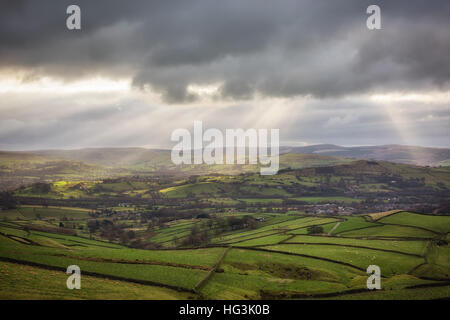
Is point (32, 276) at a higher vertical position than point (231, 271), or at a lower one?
higher

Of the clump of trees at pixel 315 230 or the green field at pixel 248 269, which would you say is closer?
the green field at pixel 248 269

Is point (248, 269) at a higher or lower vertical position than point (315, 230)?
higher

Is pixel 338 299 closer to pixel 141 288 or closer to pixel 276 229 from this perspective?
pixel 141 288

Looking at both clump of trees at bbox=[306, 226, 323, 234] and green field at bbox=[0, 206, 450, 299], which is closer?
green field at bbox=[0, 206, 450, 299]

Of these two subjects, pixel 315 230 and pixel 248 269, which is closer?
pixel 248 269

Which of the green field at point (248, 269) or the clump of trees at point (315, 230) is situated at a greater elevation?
the green field at point (248, 269)

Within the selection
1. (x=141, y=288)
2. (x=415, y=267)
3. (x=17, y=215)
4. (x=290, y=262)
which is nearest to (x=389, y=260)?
(x=415, y=267)

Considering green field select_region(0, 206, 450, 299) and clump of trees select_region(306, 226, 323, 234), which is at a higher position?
green field select_region(0, 206, 450, 299)
